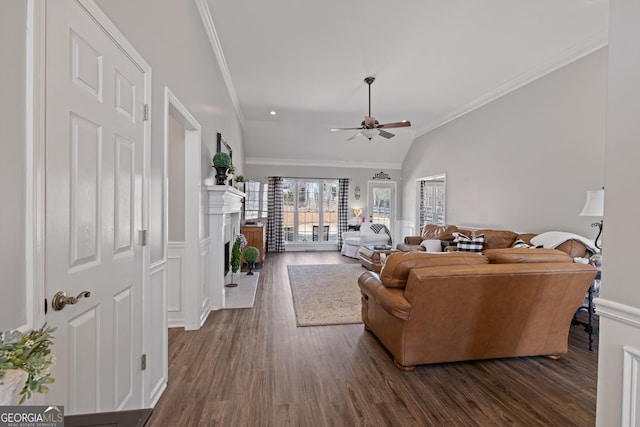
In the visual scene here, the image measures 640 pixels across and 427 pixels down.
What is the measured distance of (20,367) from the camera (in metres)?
0.60

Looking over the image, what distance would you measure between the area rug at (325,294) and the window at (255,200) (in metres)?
2.22

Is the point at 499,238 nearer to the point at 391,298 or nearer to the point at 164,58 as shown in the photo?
the point at 391,298

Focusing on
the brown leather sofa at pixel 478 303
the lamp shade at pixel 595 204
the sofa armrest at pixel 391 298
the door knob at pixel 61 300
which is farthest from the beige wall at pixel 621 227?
the lamp shade at pixel 595 204

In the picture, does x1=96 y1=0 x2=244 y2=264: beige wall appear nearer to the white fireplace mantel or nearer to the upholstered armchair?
the white fireplace mantel

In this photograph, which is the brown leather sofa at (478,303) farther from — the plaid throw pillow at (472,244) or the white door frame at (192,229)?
the plaid throw pillow at (472,244)

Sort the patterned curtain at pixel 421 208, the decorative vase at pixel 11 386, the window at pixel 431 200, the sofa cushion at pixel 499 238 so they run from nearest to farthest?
the decorative vase at pixel 11 386
the sofa cushion at pixel 499 238
the window at pixel 431 200
the patterned curtain at pixel 421 208

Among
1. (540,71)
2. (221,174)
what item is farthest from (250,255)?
(540,71)

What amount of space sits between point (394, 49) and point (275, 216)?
19.5 feet

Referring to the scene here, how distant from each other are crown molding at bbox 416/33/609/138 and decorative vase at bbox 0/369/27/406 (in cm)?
507

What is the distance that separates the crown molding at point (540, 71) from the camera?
356 centimetres

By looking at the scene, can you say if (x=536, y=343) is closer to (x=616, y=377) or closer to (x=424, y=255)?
(x=424, y=255)

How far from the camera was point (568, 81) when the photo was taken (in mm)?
4000

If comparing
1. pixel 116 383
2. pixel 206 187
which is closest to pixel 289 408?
pixel 116 383

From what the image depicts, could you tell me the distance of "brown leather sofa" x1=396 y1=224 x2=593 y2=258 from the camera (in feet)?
11.6
